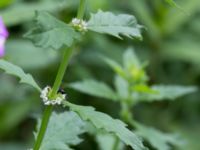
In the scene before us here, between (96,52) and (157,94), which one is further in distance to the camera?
(96,52)

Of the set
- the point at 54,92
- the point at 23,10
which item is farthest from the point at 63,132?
the point at 23,10

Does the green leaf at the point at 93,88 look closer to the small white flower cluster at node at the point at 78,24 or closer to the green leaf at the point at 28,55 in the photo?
the small white flower cluster at node at the point at 78,24

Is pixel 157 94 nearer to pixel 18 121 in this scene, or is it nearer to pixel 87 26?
pixel 87 26

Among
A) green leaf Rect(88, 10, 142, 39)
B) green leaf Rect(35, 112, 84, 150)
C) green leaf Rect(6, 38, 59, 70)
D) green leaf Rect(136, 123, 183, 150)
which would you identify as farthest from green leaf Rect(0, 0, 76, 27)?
green leaf Rect(88, 10, 142, 39)

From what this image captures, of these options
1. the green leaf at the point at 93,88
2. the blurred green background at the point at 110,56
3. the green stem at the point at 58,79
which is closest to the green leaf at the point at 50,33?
the green stem at the point at 58,79

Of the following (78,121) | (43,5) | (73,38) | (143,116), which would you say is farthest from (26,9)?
(73,38)

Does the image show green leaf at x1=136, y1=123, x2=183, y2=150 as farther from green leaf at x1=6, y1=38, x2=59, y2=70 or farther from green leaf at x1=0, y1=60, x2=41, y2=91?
green leaf at x1=6, y1=38, x2=59, y2=70
